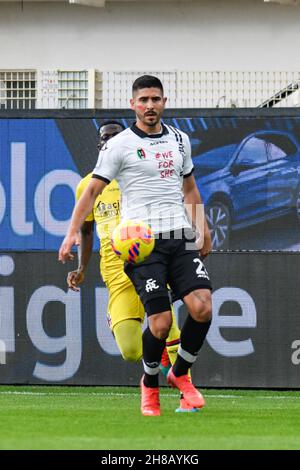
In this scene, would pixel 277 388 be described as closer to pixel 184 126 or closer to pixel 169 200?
pixel 184 126

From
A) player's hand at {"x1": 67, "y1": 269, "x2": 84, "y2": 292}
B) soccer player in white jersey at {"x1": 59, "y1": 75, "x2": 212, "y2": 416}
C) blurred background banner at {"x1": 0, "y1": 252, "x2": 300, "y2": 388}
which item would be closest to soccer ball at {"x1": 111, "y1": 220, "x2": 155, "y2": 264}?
soccer player in white jersey at {"x1": 59, "y1": 75, "x2": 212, "y2": 416}

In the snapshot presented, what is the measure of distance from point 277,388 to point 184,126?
10.4ft

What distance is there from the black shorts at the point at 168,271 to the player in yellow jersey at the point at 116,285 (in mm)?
1864

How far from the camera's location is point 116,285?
467 inches

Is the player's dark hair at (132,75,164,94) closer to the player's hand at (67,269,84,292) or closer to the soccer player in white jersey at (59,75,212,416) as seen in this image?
the soccer player in white jersey at (59,75,212,416)

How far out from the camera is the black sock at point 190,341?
9695 mm

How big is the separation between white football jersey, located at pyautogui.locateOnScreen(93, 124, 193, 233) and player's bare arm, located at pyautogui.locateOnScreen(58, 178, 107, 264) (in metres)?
0.08

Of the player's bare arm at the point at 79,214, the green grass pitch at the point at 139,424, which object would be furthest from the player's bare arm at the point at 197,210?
the green grass pitch at the point at 139,424

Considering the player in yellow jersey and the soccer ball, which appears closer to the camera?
the soccer ball

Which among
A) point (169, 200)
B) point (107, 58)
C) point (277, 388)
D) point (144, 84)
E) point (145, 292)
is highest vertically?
point (107, 58)

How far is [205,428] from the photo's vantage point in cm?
848

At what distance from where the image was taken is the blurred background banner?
49.8ft

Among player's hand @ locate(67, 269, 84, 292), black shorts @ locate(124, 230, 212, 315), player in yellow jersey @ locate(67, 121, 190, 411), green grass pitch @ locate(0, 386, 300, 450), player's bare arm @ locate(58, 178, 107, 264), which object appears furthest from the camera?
player in yellow jersey @ locate(67, 121, 190, 411)
